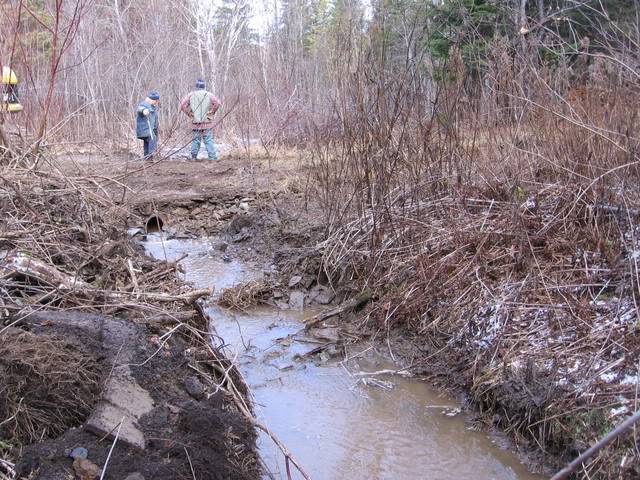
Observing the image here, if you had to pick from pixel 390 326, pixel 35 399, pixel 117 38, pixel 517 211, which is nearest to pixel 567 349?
pixel 517 211

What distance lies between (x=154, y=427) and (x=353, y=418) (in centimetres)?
194

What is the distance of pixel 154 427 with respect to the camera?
2.82 metres

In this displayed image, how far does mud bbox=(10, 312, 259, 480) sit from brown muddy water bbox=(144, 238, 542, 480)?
0.54 m

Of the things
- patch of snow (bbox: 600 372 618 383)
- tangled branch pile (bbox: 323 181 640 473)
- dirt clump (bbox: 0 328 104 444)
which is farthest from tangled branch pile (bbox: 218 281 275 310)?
patch of snow (bbox: 600 372 618 383)

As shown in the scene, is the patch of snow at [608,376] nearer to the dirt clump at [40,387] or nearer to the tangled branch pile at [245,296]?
the dirt clump at [40,387]

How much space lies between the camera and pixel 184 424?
2920mm

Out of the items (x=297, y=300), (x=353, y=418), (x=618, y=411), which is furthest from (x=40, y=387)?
(x=297, y=300)

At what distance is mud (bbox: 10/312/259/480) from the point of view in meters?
2.50

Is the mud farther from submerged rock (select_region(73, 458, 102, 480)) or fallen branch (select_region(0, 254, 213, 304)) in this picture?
fallen branch (select_region(0, 254, 213, 304))

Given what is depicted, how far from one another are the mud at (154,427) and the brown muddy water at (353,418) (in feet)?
1.77

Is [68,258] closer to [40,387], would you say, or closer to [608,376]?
[40,387]

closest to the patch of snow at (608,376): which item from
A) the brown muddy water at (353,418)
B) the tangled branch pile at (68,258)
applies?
the brown muddy water at (353,418)

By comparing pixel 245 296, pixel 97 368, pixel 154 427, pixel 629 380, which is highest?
pixel 97 368

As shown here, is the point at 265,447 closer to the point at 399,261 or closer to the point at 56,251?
the point at 56,251
